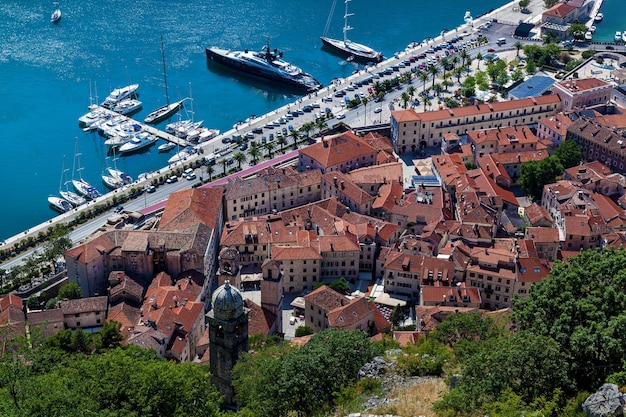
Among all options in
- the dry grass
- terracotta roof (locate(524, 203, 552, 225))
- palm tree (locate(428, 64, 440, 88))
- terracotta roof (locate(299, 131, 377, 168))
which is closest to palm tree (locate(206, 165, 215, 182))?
terracotta roof (locate(299, 131, 377, 168))

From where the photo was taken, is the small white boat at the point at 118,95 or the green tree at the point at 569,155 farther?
the small white boat at the point at 118,95

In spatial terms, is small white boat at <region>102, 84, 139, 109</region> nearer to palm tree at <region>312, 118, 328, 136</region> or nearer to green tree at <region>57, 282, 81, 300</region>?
palm tree at <region>312, 118, 328, 136</region>

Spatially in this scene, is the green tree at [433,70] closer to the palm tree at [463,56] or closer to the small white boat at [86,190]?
the palm tree at [463,56]

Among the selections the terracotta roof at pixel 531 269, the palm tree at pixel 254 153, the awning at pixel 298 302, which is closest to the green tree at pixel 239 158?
the palm tree at pixel 254 153

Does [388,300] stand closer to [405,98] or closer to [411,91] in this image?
[405,98]

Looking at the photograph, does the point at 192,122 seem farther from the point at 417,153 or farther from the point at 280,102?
the point at 417,153

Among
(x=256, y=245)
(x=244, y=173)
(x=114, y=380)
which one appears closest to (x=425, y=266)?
(x=256, y=245)
